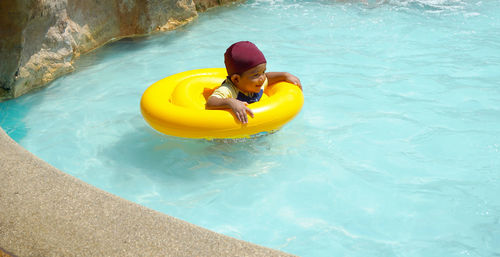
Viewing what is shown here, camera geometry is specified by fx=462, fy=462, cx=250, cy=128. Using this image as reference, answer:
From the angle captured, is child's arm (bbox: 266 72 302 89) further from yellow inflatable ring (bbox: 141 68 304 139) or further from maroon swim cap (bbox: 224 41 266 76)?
maroon swim cap (bbox: 224 41 266 76)

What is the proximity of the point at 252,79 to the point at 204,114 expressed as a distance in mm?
500

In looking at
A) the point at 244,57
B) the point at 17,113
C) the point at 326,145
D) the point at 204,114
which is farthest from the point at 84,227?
the point at 17,113

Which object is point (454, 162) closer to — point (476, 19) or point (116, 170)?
point (116, 170)

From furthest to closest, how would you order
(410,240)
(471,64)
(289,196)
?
(471,64)
(289,196)
(410,240)

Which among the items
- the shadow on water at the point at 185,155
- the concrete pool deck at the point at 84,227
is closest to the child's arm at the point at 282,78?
the shadow on water at the point at 185,155

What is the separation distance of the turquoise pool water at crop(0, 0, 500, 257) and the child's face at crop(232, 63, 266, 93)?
1.58ft

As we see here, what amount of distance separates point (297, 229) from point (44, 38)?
3561 mm

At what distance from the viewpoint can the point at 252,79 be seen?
11.8 ft

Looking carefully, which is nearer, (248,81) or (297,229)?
(297,229)

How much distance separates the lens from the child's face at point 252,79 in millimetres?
3554

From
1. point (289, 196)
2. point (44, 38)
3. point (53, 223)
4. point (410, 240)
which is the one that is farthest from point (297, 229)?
point (44, 38)

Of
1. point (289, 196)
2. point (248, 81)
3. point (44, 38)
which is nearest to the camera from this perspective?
point (289, 196)

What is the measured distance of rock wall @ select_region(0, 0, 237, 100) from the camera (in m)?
4.64

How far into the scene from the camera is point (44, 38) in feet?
16.2
